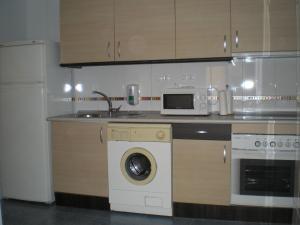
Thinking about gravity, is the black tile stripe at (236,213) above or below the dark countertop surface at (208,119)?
below

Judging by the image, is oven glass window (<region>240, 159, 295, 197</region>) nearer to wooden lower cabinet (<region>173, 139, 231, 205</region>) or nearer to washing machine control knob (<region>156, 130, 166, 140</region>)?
wooden lower cabinet (<region>173, 139, 231, 205</region>)

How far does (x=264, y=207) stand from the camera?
2.52 meters

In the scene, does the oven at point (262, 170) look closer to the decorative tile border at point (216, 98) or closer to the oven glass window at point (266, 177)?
the oven glass window at point (266, 177)

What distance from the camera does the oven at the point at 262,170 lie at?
2434 mm

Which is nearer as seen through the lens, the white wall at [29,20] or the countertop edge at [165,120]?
the countertop edge at [165,120]

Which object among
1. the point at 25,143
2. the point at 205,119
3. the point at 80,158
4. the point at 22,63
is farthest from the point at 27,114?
the point at 205,119

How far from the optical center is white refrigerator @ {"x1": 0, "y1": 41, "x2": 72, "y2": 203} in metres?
2.94

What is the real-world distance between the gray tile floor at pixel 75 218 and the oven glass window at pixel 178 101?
997mm

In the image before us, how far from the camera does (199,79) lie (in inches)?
124

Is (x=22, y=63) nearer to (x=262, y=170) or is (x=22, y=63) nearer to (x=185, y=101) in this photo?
(x=185, y=101)

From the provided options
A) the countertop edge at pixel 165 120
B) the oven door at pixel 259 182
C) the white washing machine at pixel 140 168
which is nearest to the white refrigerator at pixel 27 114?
the countertop edge at pixel 165 120

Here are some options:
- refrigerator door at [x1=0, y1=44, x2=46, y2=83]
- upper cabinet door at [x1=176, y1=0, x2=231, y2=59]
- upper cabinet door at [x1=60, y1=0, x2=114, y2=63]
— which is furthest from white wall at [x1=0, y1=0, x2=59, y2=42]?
upper cabinet door at [x1=176, y1=0, x2=231, y2=59]

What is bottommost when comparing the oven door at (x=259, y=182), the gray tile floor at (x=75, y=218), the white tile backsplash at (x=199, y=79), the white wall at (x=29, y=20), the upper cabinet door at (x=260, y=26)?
the gray tile floor at (x=75, y=218)

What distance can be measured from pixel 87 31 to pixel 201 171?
5.66 ft
